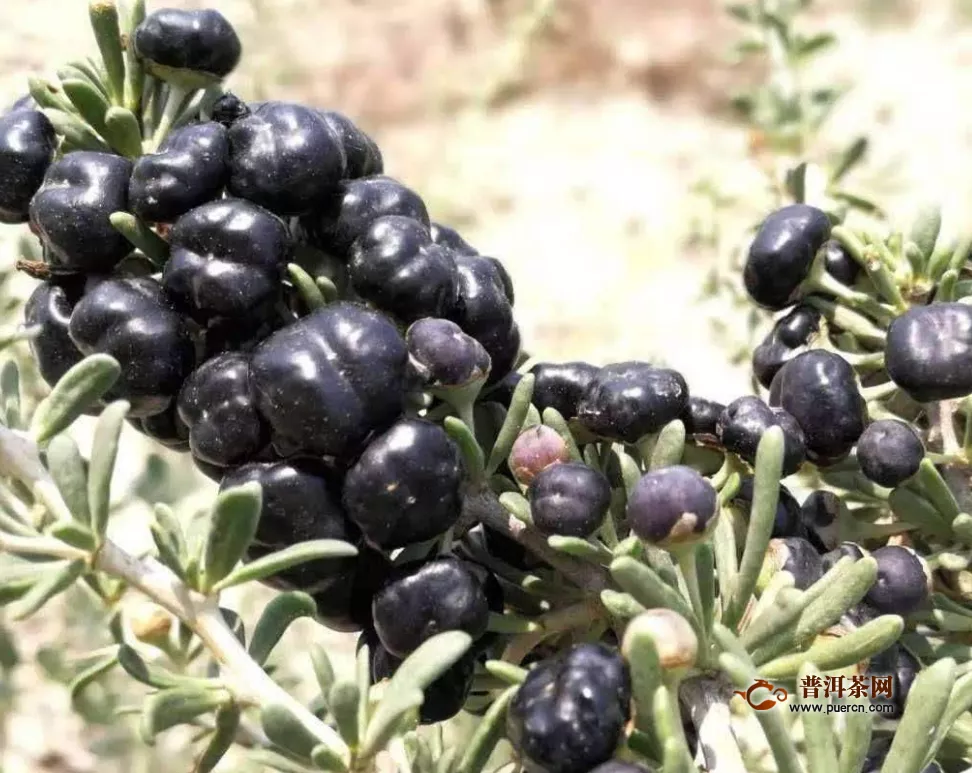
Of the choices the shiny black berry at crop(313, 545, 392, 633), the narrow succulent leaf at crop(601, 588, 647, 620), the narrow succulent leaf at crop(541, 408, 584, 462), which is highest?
the narrow succulent leaf at crop(541, 408, 584, 462)

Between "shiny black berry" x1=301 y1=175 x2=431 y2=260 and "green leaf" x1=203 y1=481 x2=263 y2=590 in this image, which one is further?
"shiny black berry" x1=301 y1=175 x2=431 y2=260

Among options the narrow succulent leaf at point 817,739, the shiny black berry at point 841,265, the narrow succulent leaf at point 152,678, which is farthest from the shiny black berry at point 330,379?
the shiny black berry at point 841,265

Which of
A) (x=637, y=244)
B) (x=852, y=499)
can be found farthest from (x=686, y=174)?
(x=852, y=499)

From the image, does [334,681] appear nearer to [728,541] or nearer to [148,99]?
[728,541]

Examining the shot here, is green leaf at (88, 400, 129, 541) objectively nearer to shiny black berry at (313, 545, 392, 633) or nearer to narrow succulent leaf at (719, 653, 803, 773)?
shiny black berry at (313, 545, 392, 633)

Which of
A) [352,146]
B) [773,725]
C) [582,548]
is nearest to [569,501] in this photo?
[582,548]

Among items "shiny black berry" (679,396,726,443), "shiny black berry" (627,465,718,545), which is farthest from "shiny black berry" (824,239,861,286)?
"shiny black berry" (627,465,718,545)

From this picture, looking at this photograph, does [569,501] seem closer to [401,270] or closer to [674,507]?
[674,507]
